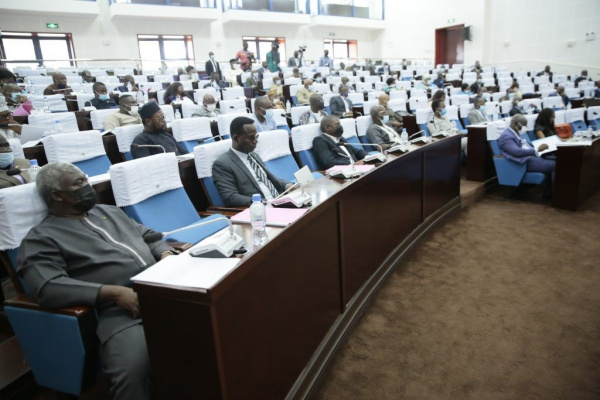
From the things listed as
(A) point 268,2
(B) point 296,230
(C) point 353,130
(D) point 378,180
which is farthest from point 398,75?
(B) point 296,230

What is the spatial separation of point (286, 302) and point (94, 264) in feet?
2.31

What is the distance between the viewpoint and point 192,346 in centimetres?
102

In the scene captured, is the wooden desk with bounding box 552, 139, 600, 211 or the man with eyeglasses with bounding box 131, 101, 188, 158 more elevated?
the man with eyeglasses with bounding box 131, 101, 188, 158

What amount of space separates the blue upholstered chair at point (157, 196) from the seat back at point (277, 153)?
859 millimetres

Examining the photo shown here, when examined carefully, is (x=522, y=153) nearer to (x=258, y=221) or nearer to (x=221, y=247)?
(x=258, y=221)

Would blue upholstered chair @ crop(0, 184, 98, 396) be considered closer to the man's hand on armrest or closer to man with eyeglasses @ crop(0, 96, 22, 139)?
A: the man's hand on armrest

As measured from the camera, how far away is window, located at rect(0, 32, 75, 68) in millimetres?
11414

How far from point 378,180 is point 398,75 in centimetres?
1028

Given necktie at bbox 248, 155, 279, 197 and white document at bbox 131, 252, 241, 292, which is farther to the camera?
necktie at bbox 248, 155, 279, 197

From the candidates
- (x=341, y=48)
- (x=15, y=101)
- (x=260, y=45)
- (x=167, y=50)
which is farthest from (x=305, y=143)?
(x=341, y=48)

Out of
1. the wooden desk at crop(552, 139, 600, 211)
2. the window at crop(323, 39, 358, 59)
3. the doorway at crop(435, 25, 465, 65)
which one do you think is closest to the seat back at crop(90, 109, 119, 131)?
the wooden desk at crop(552, 139, 600, 211)

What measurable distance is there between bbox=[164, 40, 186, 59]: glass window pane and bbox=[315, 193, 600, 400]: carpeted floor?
13071 mm

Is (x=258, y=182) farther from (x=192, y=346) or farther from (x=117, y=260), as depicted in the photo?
(x=192, y=346)

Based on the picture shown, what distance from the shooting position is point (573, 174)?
3.65m
